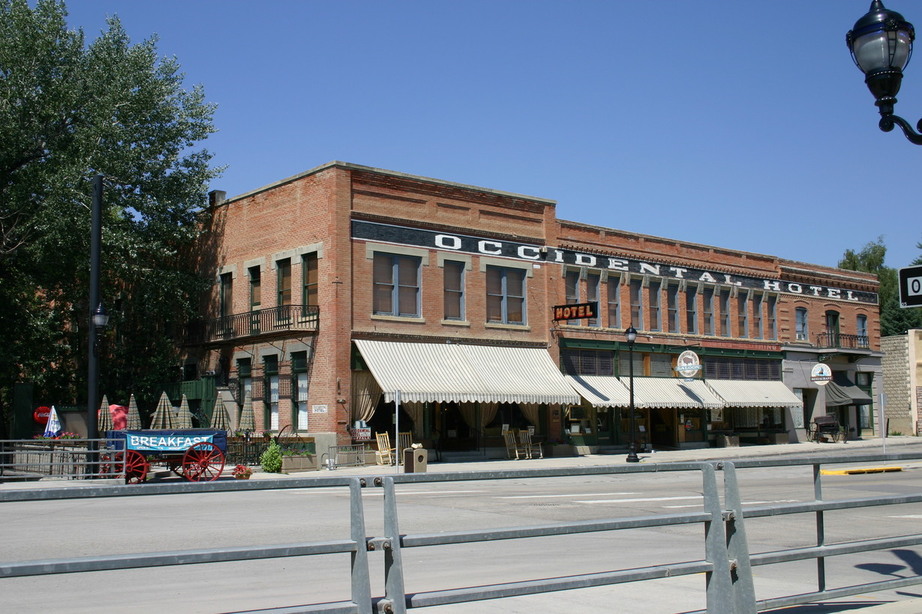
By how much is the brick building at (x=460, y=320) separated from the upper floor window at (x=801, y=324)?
4283mm

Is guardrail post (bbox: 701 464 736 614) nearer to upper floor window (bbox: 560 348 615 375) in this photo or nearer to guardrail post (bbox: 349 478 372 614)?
Answer: guardrail post (bbox: 349 478 372 614)

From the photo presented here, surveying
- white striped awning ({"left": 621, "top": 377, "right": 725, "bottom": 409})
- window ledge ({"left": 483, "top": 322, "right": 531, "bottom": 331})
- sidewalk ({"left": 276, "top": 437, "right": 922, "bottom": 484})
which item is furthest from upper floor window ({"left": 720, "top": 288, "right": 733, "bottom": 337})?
window ledge ({"left": 483, "top": 322, "right": 531, "bottom": 331})

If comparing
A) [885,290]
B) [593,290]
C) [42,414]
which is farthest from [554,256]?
[885,290]

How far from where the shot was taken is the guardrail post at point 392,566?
454 cm

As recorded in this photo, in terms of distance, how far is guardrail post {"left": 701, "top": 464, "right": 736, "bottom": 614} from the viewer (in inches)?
222

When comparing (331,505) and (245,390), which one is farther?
(245,390)

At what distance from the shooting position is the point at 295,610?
419cm

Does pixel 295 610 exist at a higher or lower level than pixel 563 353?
lower

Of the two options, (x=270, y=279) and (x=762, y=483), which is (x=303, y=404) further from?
(x=762, y=483)

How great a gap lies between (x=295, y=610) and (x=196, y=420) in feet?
108

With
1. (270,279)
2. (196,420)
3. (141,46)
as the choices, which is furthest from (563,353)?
(141,46)

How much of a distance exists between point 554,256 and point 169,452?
61.8ft

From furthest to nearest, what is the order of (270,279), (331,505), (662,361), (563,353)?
(662,361), (563,353), (270,279), (331,505)

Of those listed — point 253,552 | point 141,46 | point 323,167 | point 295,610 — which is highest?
point 141,46
